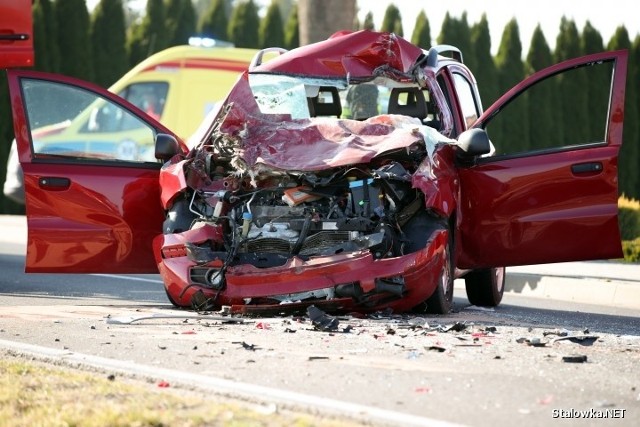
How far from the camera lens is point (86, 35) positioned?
84.9 feet

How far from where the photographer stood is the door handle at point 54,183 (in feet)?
33.5

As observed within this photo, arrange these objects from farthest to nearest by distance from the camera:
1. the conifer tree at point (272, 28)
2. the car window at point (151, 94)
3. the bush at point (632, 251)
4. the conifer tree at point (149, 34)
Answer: the conifer tree at point (272, 28) → the conifer tree at point (149, 34) → the car window at point (151, 94) → the bush at point (632, 251)

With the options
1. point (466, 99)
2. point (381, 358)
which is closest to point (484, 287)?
A: point (466, 99)

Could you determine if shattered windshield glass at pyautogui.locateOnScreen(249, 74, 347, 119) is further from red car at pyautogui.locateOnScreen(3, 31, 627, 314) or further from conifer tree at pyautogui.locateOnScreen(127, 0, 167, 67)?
conifer tree at pyautogui.locateOnScreen(127, 0, 167, 67)

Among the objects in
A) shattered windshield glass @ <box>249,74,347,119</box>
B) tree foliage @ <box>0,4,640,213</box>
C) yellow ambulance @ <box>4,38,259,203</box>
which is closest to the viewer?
shattered windshield glass @ <box>249,74,347,119</box>

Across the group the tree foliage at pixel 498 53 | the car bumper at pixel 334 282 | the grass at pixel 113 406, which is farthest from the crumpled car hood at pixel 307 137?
the tree foliage at pixel 498 53

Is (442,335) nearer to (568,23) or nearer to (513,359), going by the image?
(513,359)

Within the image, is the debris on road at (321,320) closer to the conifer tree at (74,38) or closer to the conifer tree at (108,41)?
the conifer tree at (74,38)

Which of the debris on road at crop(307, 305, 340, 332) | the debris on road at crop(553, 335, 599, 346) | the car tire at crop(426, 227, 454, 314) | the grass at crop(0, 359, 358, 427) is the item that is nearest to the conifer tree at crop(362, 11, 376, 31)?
the car tire at crop(426, 227, 454, 314)

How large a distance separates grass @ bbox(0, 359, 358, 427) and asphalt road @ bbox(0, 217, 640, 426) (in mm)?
234

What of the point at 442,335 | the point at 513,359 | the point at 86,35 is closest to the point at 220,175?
the point at 442,335

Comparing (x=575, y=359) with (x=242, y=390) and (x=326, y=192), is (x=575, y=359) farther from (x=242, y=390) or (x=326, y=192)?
(x=326, y=192)

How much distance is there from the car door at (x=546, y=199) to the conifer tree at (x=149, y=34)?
17345 millimetres

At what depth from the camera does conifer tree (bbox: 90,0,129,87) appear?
26.2m
